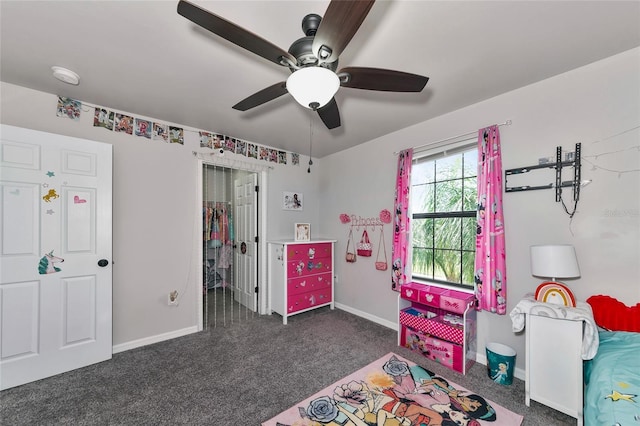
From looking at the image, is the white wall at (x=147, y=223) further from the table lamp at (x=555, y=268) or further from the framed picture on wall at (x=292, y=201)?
the table lamp at (x=555, y=268)

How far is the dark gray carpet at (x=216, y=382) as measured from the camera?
5.70 ft

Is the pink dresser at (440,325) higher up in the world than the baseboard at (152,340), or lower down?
higher up

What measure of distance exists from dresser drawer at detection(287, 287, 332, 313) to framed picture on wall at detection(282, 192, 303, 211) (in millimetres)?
1332

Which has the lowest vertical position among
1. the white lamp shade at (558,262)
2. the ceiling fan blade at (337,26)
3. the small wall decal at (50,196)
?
the white lamp shade at (558,262)

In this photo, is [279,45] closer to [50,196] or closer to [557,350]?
[50,196]

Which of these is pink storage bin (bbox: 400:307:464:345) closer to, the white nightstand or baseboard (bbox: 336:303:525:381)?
baseboard (bbox: 336:303:525:381)

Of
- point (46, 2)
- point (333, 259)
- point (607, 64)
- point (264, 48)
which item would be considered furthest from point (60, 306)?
point (607, 64)

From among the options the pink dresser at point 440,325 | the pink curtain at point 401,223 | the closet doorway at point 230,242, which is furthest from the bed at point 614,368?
the closet doorway at point 230,242

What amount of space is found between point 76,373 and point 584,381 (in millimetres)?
3948

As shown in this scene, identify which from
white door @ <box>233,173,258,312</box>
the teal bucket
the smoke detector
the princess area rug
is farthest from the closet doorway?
the teal bucket

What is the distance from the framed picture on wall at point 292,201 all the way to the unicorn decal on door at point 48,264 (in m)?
2.52

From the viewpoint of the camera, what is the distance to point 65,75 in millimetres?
1964

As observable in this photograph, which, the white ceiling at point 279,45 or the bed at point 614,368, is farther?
the white ceiling at point 279,45

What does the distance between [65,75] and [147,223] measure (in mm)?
1446
